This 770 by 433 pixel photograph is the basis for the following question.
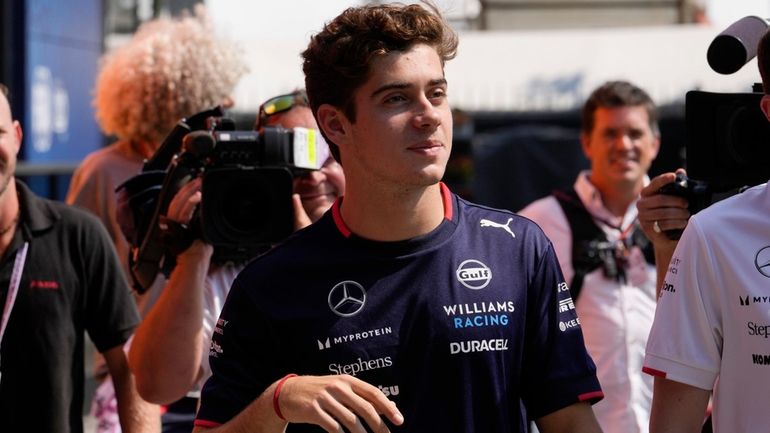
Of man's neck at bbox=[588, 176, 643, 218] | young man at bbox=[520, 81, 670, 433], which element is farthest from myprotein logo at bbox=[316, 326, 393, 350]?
man's neck at bbox=[588, 176, 643, 218]

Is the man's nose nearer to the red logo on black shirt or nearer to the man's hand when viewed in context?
the red logo on black shirt

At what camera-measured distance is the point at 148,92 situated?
4777 millimetres

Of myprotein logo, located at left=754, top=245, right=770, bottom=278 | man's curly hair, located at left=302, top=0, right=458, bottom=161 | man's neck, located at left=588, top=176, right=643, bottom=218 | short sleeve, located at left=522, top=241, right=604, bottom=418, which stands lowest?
man's neck, located at left=588, top=176, right=643, bottom=218

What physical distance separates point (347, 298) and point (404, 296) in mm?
113

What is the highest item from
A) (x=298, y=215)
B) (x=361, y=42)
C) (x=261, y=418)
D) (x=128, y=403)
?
(x=361, y=42)

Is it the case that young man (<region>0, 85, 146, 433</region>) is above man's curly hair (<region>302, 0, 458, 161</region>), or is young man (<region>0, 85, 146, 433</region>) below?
below

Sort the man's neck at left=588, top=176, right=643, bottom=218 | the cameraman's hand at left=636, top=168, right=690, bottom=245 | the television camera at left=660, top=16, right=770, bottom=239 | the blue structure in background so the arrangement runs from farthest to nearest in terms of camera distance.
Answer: the blue structure in background, the man's neck at left=588, top=176, right=643, bottom=218, the cameraman's hand at left=636, top=168, right=690, bottom=245, the television camera at left=660, top=16, right=770, bottom=239

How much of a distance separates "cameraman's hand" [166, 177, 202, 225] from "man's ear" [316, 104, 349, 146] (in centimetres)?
68

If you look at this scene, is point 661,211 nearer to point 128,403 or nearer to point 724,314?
point 724,314

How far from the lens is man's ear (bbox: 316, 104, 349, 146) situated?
2.79 metres

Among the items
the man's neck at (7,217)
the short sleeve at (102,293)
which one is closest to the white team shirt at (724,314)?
the short sleeve at (102,293)

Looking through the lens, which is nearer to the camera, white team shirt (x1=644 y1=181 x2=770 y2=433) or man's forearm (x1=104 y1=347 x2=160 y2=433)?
white team shirt (x1=644 y1=181 x2=770 y2=433)

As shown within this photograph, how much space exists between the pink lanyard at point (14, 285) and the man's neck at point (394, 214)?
147cm

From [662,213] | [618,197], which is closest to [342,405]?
[662,213]
